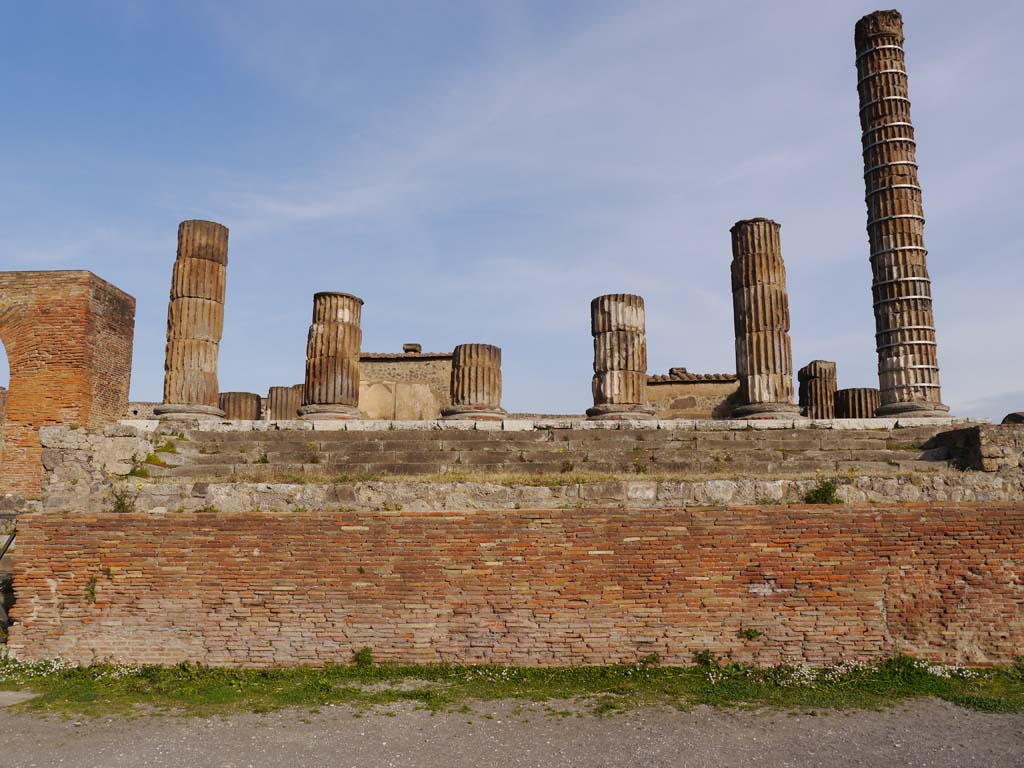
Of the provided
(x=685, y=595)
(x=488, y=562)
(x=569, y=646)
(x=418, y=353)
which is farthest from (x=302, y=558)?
(x=418, y=353)

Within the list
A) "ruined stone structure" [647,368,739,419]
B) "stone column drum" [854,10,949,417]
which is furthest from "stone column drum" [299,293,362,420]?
"ruined stone structure" [647,368,739,419]

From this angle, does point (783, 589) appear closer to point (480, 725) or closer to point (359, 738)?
point (480, 725)

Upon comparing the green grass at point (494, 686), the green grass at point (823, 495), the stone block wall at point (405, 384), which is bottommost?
the green grass at point (494, 686)

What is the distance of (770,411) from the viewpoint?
38.3 ft

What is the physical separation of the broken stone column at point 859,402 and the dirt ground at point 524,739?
11.3 m

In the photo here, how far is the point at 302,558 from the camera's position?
695 centimetres

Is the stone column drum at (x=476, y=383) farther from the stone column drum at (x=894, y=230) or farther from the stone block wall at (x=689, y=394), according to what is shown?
the stone block wall at (x=689, y=394)

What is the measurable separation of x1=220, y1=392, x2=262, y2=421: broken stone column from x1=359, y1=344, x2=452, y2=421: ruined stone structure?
3.72 meters

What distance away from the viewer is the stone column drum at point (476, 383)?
39.8 feet

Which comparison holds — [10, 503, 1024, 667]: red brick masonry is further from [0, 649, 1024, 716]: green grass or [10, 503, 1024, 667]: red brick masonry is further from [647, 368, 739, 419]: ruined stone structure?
[647, 368, 739, 419]: ruined stone structure

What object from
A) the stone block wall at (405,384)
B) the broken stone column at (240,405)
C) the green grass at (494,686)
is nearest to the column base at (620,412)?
the green grass at (494,686)

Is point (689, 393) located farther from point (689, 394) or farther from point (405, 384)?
point (405, 384)

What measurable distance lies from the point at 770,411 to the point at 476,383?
461 centimetres

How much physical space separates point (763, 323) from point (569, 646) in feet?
24.1
